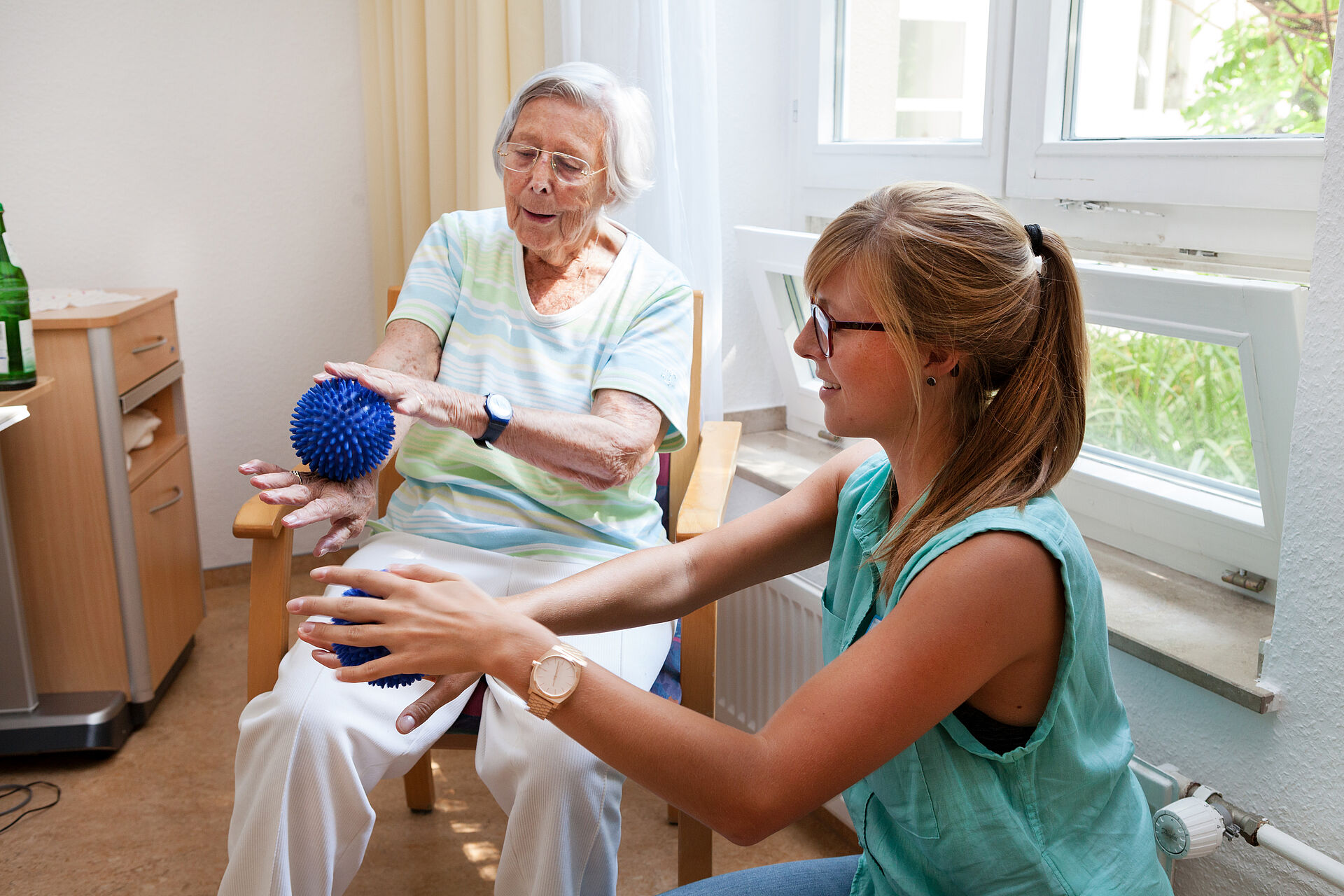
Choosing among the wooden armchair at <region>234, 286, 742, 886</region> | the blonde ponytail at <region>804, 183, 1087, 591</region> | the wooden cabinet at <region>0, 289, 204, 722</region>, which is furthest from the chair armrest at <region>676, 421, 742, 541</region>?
the wooden cabinet at <region>0, 289, 204, 722</region>

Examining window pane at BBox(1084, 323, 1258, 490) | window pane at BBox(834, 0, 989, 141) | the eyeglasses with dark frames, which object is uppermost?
window pane at BBox(834, 0, 989, 141)

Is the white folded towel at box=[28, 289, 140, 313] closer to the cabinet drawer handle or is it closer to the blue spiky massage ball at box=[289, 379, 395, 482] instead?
the cabinet drawer handle

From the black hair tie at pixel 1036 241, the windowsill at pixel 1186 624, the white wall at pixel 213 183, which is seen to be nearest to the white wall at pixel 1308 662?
the windowsill at pixel 1186 624

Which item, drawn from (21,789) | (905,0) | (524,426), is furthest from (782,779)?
(21,789)

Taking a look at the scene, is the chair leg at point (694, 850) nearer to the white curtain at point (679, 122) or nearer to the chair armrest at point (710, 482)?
the chair armrest at point (710, 482)

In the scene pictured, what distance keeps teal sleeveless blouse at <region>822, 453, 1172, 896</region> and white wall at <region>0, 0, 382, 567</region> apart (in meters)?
2.50

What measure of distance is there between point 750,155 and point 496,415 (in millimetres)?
1286

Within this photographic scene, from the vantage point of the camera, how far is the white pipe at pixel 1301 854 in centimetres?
106

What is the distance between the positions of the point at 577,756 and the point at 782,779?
529 millimetres

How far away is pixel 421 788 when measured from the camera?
210 cm

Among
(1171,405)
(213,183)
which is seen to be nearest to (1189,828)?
(1171,405)

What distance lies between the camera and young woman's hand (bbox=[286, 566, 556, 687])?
3.12ft

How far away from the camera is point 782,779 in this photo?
0.90 m

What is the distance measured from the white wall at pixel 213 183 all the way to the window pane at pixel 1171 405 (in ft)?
6.97
